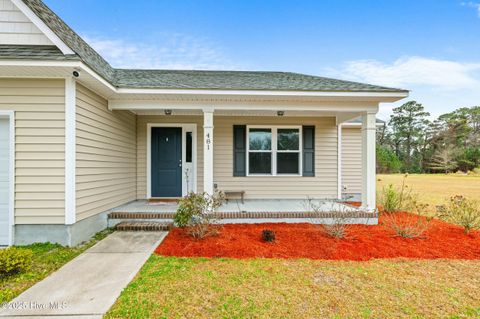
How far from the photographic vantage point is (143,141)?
733cm

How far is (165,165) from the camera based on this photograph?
7.38 meters

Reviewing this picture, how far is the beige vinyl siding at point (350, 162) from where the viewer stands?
27.4 ft

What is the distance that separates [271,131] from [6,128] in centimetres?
606

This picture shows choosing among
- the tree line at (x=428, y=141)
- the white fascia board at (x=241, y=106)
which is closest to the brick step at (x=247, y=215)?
the white fascia board at (x=241, y=106)

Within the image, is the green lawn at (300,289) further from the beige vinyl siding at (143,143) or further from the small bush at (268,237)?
the beige vinyl siding at (143,143)

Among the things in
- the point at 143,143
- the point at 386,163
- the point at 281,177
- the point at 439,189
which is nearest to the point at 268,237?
the point at 281,177

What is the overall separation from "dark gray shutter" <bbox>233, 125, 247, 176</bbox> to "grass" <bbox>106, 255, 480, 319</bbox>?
13.1ft

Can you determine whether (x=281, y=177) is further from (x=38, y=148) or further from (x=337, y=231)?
(x=38, y=148)

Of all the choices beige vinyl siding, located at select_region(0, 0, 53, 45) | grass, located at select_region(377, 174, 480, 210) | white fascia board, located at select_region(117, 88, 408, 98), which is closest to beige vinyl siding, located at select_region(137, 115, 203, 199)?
white fascia board, located at select_region(117, 88, 408, 98)

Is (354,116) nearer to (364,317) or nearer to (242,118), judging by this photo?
(242,118)

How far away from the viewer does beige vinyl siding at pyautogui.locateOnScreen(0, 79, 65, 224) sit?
4180 mm

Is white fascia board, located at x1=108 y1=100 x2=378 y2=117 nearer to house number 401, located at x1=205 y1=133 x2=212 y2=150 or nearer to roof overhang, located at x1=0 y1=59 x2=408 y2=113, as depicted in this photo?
roof overhang, located at x1=0 y1=59 x2=408 y2=113

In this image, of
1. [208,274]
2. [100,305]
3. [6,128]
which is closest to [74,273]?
[100,305]

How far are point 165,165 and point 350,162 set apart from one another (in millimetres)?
6155
